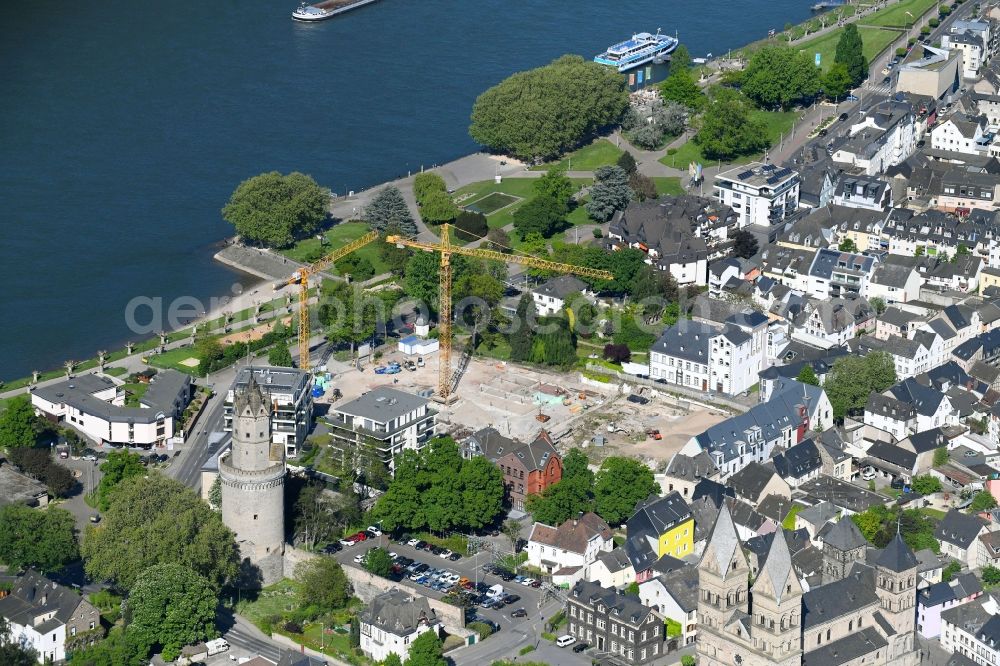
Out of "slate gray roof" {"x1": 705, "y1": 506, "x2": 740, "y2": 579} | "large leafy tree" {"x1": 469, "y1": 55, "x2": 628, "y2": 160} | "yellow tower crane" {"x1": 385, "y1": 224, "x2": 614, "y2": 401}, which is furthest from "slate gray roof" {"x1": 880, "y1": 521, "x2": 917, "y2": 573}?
"large leafy tree" {"x1": 469, "y1": 55, "x2": 628, "y2": 160}

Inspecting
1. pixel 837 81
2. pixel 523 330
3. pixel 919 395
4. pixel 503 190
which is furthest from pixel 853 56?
pixel 919 395

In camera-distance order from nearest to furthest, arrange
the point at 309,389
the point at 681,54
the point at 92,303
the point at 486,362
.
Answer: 1. the point at 309,389
2. the point at 486,362
3. the point at 92,303
4. the point at 681,54

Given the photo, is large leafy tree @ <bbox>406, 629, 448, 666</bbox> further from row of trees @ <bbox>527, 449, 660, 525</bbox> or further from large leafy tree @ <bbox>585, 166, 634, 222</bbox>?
large leafy tree @ <bbox>585, 166, 634, 222</bbox>

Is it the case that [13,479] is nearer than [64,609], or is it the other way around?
[64,609]

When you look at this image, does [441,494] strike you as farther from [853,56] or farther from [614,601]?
[853,56]

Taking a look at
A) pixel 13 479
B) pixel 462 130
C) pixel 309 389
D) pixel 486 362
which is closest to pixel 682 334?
pixel 486 362

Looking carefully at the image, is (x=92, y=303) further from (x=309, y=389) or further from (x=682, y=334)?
(x=682, y=334)

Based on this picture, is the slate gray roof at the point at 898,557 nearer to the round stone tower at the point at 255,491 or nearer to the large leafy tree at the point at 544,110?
the round stone tower at the point at 255,491
